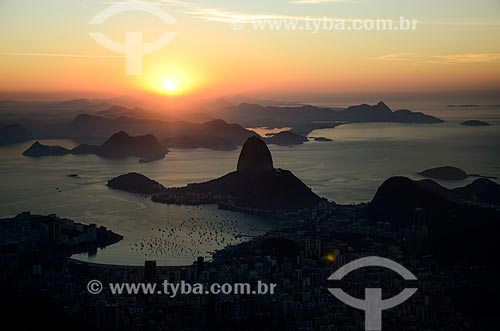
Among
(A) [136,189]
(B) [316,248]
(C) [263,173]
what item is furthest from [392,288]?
(A) [136,189]

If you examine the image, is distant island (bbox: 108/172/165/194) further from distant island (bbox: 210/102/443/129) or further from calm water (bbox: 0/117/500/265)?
distant island (bbox: 210/102/443/129)

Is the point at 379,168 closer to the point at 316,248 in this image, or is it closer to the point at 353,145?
the point at 353,145

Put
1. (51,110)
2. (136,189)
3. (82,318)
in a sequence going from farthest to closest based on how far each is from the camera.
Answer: (51,110) < (136,189) < (82,318)

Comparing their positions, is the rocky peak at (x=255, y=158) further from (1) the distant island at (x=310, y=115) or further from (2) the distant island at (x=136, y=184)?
(1) the distant island at (x=310, y=115)

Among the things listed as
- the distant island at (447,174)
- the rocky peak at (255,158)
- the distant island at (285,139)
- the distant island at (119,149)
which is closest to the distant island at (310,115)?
the distant island at (285,139)

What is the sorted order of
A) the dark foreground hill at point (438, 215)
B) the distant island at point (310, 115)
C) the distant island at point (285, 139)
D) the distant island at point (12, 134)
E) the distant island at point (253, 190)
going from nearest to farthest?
the dark foreground hill at point (438, 215) < the distant island at point (253, 190) < the distant island at point (12, 134) < the distant island at point (285, 139) < the distant island at point (310, 115)

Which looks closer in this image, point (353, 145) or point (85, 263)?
point (85, 263)

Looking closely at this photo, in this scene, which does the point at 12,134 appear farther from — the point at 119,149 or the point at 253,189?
the point at 253,189
